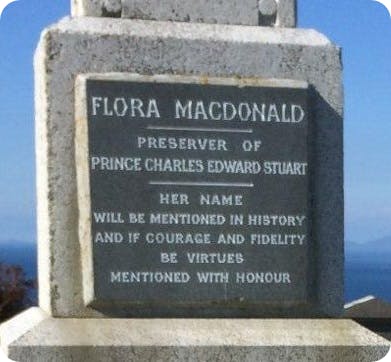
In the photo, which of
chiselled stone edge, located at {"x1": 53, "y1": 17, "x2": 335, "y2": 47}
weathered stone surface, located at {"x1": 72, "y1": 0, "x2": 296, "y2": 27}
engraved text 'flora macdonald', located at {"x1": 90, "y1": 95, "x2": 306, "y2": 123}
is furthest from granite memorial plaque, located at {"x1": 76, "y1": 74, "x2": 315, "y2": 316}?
weathered stone surface, located at {"x1": 72, "y1": 0, "x2": 296, "y2": 27}

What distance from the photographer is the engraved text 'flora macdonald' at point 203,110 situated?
4.31 m

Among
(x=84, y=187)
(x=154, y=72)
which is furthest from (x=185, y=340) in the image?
(x=154, y=72)

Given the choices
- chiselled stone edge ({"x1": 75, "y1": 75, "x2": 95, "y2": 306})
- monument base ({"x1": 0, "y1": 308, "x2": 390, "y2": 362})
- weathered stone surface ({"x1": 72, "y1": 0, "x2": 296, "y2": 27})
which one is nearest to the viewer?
monument base ({"x1": 0, "y1": 308, "x2": 390, "y2": 362})

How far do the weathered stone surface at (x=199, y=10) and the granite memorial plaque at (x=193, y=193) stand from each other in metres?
0.27

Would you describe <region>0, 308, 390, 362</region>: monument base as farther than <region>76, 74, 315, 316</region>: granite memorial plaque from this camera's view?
No

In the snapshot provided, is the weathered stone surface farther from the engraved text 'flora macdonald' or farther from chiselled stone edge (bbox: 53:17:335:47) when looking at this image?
the engraved text 'flora macdonald'

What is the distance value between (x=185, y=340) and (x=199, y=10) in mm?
1253

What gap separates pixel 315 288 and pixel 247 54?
92cm

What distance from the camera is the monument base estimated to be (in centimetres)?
416

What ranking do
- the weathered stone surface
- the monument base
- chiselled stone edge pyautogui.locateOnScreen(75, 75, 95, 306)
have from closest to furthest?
the monument base
chiselled stone edge pyautogui.locateOnScreen(75, 75, 95, 306)
the weathered stone surface

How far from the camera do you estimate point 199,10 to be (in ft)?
14.9

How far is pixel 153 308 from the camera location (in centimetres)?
435

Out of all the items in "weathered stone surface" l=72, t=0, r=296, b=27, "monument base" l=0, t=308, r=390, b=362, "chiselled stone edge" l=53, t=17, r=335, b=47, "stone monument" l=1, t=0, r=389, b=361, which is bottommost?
"monument base" l=0, t=308, r=390, b=362

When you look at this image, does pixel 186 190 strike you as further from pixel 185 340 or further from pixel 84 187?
pixel 185 340
